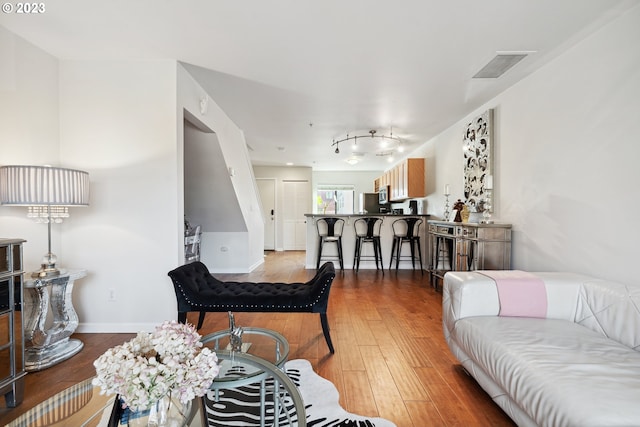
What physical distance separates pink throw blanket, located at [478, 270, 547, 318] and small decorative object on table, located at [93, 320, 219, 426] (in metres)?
1.94

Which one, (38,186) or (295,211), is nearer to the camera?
(38,186)

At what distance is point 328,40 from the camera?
238 centimetres

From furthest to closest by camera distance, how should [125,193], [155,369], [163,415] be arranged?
[125,193] < [163,415] < [155,369]

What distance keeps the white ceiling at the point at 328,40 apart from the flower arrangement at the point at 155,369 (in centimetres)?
212

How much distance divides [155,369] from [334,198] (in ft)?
30.2

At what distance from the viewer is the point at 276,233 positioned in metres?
8.72

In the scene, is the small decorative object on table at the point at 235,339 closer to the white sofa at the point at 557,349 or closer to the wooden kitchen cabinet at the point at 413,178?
the white sofa at the point at 557,349

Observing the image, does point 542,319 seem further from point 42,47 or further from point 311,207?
point 311,207

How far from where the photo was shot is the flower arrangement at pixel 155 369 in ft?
2.45

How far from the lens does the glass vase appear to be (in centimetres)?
85

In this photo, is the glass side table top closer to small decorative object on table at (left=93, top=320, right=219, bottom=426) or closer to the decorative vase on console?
small decorative object on table at (left=93, top=320, right=219, bottom=426)

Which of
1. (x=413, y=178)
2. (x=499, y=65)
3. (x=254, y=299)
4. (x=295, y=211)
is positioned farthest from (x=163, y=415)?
(x=295, y=211)

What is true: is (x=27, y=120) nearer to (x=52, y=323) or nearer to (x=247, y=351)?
(x=52, y=323)

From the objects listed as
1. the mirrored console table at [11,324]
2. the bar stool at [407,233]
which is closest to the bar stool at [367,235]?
the bar stool at [407,233]
